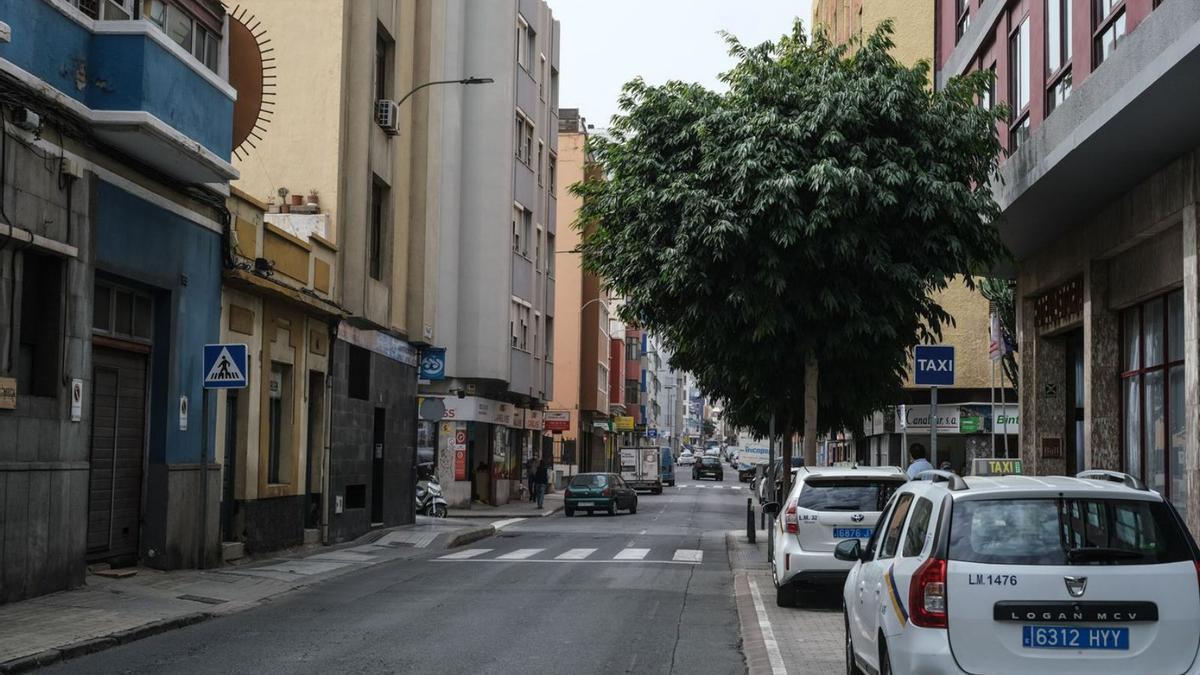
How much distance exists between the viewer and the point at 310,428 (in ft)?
81.9

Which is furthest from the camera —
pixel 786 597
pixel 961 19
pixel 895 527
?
pixel 961 19

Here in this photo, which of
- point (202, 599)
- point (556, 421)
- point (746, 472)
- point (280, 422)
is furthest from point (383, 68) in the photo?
point (746, 472)

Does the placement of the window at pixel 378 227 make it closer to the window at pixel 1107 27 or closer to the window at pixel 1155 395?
the window at pixel 1155 395

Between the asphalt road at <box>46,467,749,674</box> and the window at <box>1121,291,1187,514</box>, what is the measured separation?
5499mm

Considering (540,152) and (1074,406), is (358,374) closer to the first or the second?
(1074,406)

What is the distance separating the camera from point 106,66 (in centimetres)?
1521

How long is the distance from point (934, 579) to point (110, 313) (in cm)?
1264

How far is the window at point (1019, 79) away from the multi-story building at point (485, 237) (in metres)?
23.2

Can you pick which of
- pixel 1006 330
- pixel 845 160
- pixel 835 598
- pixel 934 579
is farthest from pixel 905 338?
pixel 934 579

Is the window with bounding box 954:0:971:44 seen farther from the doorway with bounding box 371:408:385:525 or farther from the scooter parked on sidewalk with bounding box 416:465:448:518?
the scooter parked on sidewalk with bounding box 416:465:448:518

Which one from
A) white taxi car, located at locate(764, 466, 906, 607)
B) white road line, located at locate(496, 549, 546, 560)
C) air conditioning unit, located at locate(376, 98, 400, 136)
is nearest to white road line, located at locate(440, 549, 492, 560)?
white road line, located at locate(496, 549, 546, 560)

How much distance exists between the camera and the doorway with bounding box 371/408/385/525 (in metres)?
29.7

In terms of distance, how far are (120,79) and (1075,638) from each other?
40.3 ft

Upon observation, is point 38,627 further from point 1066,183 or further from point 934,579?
point 1066,183
